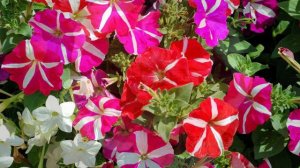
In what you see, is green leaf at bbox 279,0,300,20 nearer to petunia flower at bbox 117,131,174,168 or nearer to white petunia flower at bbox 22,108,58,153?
petunia flower at bbox 117,131,174,168

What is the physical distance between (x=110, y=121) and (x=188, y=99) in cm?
18

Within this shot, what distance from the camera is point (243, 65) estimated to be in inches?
55.1

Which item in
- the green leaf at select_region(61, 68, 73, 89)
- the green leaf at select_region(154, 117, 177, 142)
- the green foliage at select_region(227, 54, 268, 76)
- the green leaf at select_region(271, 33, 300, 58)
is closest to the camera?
the green leaf at select_region(154, 117, 177, 142)

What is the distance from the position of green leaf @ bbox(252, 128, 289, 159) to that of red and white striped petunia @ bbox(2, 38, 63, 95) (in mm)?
510

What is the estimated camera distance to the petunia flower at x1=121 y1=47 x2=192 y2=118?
1244 millimetres

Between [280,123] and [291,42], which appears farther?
[291,42]

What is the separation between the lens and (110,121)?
1.27 m

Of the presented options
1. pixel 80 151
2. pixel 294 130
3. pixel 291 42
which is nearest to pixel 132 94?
pixel 80 151

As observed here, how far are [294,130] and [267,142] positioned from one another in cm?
13

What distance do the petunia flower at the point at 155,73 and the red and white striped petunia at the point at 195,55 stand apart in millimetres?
46

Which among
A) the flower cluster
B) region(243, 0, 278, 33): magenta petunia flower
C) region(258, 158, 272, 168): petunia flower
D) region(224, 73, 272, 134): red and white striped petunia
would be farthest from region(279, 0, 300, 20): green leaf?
region(258, 158, 272, 168): petunia flower

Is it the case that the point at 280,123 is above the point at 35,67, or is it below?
below

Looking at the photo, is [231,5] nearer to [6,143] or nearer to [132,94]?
[132,94]

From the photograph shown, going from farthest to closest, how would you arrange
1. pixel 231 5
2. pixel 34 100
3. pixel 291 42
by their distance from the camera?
pixel 291 42, pixel 231 5, pixel 34 100
